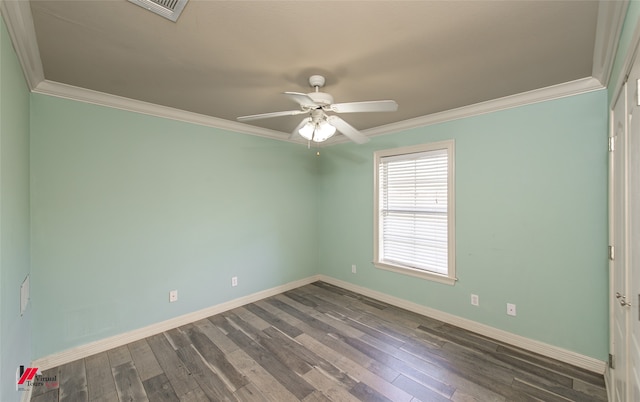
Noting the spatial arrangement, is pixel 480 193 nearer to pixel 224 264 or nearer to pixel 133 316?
pixel 224 264

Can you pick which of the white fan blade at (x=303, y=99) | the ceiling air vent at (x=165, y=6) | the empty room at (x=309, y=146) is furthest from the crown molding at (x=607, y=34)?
the ceiling air vent at (x=165, y=6)

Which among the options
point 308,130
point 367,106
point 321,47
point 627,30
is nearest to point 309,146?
point 308,130

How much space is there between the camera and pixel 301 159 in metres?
4.19

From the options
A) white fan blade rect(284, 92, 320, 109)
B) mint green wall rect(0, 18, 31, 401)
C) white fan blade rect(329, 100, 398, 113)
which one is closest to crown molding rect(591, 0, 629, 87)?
white fan blade rect(329, 100, 398, 113)

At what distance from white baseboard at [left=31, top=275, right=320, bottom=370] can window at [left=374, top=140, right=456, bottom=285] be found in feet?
6.06

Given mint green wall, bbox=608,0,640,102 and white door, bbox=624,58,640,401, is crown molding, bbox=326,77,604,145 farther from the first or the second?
white door, bbox=624,58,640,401

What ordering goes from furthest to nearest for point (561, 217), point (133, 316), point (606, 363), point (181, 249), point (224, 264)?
point (224, 264) → point (181, 249) → point (133, 316) → point (561, 217) → point (606, 363)

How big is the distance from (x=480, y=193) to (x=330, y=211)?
7.07ft

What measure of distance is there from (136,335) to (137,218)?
1.18m

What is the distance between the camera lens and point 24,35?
1.47 meters

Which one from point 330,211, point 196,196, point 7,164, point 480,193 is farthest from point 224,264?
point 480,193

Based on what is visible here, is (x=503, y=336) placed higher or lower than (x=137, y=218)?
lower

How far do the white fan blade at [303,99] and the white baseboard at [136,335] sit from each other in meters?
2.67

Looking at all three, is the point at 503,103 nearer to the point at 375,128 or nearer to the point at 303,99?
the point at 375,128
